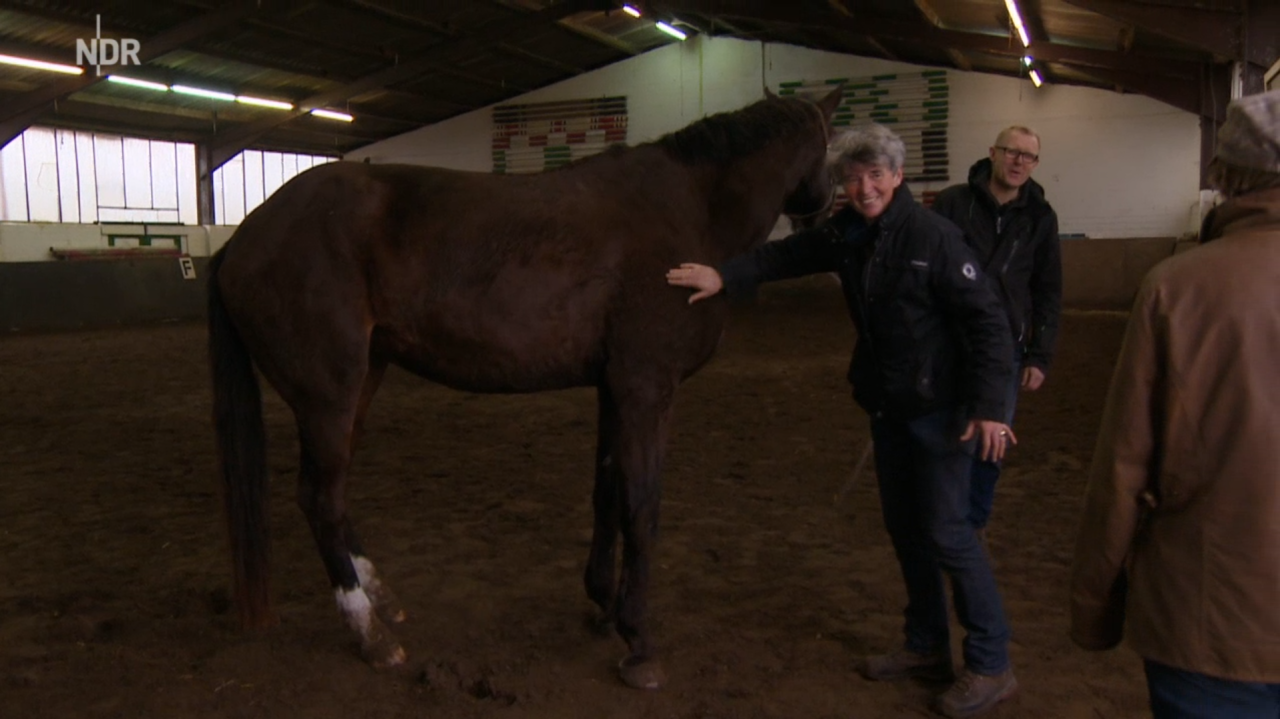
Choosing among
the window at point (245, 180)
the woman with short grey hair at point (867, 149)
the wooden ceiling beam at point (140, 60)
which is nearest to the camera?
the woman with short grey hair at point (867, 149)

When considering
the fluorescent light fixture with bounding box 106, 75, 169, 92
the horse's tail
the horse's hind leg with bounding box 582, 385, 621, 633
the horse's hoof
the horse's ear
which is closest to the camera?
the horse's hoof

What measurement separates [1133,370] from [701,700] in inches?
68.5

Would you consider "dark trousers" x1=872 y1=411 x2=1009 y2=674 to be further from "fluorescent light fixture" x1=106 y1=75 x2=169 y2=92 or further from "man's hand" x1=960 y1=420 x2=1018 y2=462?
"fluorescent light fixture" x1=106 y1=75 x2=169 y2=92

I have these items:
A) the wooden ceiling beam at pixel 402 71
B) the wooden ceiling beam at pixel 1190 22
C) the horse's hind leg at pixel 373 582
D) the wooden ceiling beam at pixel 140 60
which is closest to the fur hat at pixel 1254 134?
the horse's hind leg at pixel 373 582

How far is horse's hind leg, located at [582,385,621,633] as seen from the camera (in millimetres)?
3363

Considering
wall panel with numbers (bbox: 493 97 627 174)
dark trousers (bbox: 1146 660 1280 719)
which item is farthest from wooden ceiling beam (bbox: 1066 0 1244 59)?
wall panel with numbers (bbox: 493 97 627 174)

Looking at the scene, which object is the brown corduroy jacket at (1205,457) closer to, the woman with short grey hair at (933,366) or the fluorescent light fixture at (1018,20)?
the woman with short grey hair at (933,366)

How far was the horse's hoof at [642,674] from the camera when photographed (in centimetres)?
291

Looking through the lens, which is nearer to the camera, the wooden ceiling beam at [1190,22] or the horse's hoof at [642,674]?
the horse's hoof at [642,674]

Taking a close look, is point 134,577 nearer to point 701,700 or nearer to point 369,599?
point 369,599

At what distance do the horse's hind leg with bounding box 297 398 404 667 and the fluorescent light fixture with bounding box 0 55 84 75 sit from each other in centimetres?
1408

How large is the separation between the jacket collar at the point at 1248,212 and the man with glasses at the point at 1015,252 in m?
1.86

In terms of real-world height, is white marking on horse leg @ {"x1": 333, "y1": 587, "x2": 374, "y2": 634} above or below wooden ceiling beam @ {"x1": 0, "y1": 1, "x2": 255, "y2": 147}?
below

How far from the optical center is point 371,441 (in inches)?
256
